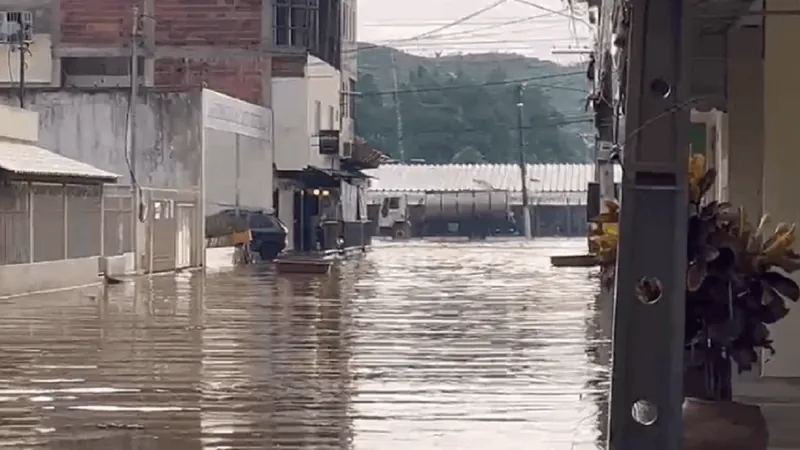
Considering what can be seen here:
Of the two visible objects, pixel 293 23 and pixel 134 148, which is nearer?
pixel 134 148

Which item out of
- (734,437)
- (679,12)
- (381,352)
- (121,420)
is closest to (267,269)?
(381,352)

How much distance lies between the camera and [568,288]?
105ft

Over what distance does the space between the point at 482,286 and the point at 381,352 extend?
49.6 feet

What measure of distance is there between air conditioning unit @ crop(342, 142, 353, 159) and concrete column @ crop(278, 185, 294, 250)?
3.60m

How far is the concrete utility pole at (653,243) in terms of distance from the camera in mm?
5660

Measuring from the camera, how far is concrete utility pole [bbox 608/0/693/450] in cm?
566

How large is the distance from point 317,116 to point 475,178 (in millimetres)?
29449

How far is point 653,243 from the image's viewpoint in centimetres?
567

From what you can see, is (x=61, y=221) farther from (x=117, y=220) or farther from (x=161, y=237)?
(x=161, y=237)

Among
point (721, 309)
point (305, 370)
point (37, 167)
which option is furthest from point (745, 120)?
point (37, 167)

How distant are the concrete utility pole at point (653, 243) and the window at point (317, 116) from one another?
5283 centimetres

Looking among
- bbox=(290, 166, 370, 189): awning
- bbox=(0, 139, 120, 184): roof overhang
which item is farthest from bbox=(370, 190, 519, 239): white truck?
bbox=(0, 139, 120, 184): roof overhang

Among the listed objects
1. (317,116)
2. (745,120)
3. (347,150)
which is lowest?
(745,120)

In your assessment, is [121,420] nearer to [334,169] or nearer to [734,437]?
[734,437]
